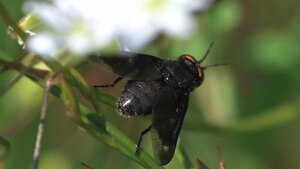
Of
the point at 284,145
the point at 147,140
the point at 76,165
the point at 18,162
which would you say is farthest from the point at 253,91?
the point at 18,162

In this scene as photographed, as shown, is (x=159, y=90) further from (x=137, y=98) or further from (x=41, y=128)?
(x=41, y=128)

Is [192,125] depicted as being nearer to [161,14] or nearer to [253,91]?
[161,14]

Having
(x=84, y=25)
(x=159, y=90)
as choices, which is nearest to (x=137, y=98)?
(x=159, y=90)

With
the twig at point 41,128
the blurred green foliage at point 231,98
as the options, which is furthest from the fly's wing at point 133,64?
the blurred green foliage at point 231,98

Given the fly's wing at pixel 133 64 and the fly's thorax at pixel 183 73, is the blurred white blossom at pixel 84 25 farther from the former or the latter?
the fly's thorax at pixel 183 73

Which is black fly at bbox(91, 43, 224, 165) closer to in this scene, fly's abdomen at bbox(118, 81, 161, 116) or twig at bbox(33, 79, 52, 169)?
fly's abdomen at bbox(118, 81, 161, 116)

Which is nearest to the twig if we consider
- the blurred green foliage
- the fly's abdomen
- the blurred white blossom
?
the blurred white blossom
